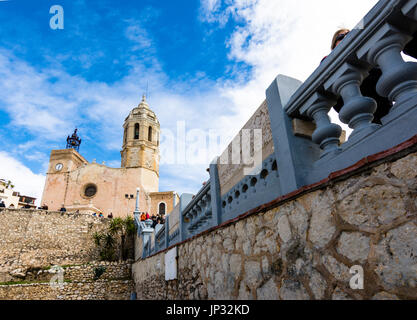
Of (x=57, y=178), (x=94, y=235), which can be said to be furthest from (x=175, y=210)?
(x=57, y=178)

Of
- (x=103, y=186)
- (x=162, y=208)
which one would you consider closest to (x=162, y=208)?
(x=162, y=208)

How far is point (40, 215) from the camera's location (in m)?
20.9

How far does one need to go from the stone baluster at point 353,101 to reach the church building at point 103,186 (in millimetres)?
26693

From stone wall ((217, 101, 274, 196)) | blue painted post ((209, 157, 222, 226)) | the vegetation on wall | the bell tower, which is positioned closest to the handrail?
stone wall ((217, 101, 274, 196))

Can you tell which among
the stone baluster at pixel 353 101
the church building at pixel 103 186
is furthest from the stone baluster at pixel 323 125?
the church building at pixel 103 186

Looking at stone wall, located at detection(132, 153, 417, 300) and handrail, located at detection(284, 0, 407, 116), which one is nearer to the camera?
stone wall, located at detection(132, 153, 417, 300)

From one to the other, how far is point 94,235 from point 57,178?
11.7 meters

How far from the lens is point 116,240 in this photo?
21359 mm

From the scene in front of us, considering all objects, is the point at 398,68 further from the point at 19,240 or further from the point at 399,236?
the point at 19,240

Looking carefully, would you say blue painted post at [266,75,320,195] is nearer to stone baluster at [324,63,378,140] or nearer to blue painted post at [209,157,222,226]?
stone baluster at [324,63,378,140]

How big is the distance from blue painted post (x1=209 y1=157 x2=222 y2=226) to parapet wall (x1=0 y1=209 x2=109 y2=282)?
66.1 feet

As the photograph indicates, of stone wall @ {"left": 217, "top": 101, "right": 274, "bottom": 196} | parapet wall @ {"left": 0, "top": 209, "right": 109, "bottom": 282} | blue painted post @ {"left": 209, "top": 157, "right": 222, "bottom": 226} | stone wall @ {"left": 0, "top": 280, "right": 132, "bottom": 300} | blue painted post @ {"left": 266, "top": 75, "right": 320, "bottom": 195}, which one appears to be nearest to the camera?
blue painted post @ {"left": 266, "top": 75, "right": 320, "bottom": 195}

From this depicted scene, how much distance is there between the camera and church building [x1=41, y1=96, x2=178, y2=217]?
2759 cm

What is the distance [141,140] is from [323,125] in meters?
33.2
